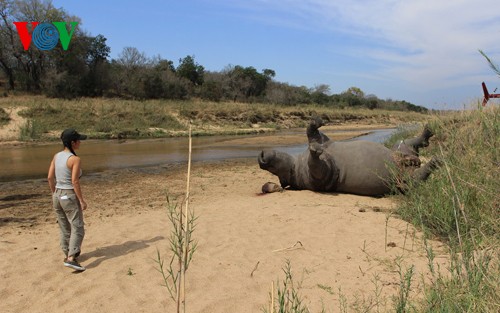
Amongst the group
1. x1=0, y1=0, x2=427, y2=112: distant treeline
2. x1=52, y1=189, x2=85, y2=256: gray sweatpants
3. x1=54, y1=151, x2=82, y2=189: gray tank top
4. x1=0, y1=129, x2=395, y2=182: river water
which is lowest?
x1=0, y1=129, x2=395, y2=182: river water

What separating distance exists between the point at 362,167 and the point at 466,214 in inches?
111

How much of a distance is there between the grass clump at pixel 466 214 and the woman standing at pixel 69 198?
3538 millimetres

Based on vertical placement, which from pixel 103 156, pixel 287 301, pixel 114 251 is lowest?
pixel 103 156

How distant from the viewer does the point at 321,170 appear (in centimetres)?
695

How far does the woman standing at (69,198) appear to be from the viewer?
177 inches

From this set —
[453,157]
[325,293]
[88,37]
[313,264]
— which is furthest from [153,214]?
[88,37]

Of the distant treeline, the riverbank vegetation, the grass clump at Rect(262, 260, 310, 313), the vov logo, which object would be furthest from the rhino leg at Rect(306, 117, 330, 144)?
the distant treeline

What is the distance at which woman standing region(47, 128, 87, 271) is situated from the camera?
449 cm

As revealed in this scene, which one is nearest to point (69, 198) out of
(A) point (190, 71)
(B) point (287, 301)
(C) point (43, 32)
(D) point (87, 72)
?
(B) point (287, 301)

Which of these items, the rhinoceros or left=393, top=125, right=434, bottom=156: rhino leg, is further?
left=393, top=125, right=434, bottom=156: rhino leg

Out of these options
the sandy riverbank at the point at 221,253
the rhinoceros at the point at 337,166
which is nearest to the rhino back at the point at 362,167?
the rhinoceros at the point at 337,166

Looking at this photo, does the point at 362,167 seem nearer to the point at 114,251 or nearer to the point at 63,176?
the point at 114,251

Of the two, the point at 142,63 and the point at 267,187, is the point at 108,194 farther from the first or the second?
the point at 142,63

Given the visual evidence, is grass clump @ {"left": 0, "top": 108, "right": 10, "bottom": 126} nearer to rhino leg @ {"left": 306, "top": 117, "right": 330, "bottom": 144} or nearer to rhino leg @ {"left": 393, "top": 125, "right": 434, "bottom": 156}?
rhino leg @ {"left": 306, "top": 117, "right": 330, "bottom": 144}
